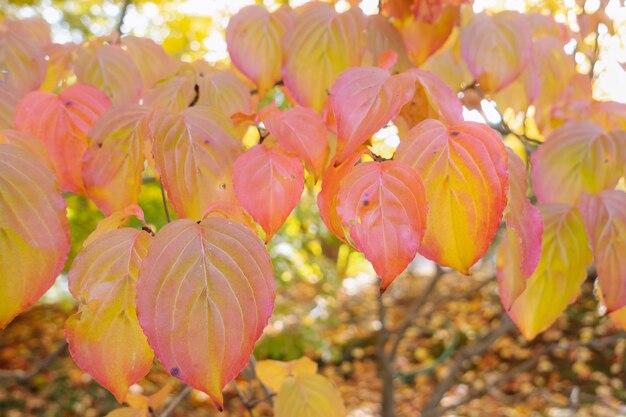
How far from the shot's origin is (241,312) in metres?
0.50

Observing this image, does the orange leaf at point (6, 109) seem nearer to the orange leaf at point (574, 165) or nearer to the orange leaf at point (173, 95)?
the orange leaf at point (173, 95)

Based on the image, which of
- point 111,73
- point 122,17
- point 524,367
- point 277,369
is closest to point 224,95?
point 111,73

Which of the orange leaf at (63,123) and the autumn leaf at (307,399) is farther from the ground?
the orange leaf at (63,123)

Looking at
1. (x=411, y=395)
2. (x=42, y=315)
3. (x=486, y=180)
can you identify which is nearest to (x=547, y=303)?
Result: (x=486, y=180)

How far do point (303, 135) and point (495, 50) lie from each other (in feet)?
1.31

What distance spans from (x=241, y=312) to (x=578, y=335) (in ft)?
14.8

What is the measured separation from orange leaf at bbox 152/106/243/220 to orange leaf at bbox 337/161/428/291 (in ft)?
0.54

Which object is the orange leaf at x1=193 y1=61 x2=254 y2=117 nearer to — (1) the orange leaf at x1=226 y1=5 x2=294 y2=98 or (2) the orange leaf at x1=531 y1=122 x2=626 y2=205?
(1) the orange leaf at x1=226 y1=5 x2=294 y2=98

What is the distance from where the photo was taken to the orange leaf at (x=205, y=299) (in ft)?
1.57

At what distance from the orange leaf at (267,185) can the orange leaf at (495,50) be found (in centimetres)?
39

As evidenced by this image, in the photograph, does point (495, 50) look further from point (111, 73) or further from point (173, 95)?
point (111, 73)

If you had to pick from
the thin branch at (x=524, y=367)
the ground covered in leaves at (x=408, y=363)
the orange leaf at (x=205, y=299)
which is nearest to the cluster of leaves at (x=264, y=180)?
the orange leaf at (x=205, y=299)

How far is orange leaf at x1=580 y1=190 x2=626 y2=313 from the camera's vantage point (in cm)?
69

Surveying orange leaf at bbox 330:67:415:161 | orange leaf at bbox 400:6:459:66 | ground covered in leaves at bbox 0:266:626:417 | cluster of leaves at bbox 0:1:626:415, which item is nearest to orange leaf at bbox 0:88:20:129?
cluster of leaves at bbox 0:1:626:415
